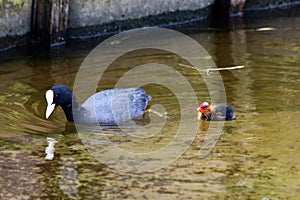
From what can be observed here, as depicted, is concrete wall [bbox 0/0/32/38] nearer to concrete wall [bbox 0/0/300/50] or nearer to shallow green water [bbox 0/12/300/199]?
concrete wall [bbox 0/0/300/50]

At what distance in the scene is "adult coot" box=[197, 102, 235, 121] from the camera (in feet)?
21.4

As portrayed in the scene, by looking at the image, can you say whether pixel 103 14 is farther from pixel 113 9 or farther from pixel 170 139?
pixel 170 139

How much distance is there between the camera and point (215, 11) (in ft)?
37.3

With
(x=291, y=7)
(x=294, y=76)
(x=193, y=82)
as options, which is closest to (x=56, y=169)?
(x=193, y=82)

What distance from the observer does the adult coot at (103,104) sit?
6.70 metres

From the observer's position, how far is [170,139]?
236 inches

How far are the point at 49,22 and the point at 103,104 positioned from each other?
2.80 metres

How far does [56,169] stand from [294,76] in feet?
11.8

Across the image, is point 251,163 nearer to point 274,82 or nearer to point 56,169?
point 56,169

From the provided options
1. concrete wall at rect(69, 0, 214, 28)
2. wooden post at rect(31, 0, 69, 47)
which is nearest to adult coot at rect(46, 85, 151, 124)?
wooden post at rect(31, 0, 69, 47)

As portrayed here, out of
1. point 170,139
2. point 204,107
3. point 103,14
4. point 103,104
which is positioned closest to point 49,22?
point 103,14

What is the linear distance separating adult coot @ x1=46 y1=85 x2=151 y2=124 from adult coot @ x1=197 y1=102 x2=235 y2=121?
2.45 ft

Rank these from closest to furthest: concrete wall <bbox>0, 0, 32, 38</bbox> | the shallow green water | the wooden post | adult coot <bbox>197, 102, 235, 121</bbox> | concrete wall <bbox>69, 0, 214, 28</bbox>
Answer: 1. the shallow green water
2. adult coot <bbox>197, 102, 235, 121</bbox>
3. concrete wall <bbox>0, 0, 32, 38</bbox>
4. the wooden post
5. concrete wall <bbox>69, 0, 214, 28</bbox>

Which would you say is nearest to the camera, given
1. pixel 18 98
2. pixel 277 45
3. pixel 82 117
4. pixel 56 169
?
pixel 56 169
